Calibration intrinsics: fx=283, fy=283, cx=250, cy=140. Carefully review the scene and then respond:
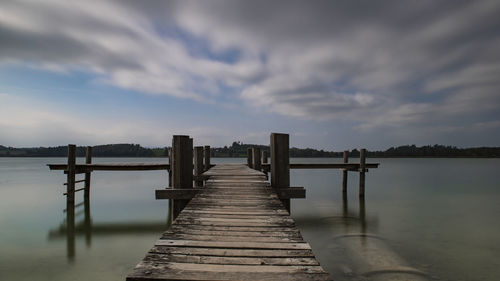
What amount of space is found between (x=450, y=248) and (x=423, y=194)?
16630mm

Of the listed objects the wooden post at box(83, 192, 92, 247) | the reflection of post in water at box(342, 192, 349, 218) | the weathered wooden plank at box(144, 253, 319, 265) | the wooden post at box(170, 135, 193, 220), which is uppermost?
the wooden post at box(170, 135, 193, 220)

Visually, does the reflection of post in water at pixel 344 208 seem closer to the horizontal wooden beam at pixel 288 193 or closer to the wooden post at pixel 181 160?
the horizontal wooden beam at pixel 288 193

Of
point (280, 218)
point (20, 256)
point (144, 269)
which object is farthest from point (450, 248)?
point (20, 256)

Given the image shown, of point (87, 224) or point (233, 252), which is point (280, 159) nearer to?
point (233, 252)

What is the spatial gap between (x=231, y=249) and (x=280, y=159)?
375cm

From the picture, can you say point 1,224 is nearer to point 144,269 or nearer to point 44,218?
point 44,218

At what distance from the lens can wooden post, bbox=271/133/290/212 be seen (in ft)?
21.4

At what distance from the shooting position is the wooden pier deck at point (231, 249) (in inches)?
95.5

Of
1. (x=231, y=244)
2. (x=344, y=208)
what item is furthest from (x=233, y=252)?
(x=344, y=208)

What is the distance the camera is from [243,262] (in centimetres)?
266

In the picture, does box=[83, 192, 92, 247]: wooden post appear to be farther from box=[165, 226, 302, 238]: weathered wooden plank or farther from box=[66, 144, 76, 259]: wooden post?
box=[165, 226, 302, 238]: weathered wooden plank

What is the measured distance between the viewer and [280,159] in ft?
21.4

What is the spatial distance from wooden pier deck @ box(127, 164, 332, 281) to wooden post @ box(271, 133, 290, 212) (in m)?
1.85

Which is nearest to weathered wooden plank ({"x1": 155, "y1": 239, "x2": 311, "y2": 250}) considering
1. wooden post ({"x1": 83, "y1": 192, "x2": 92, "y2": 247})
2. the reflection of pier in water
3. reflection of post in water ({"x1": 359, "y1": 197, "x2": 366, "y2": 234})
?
the reflection of pier in water
